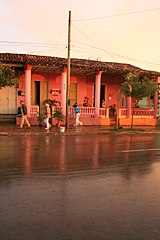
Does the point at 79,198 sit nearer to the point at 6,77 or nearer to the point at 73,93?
the point at 6,77

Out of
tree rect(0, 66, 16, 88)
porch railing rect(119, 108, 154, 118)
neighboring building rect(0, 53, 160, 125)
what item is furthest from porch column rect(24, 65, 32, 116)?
porch railing rect(119, 108, 154, 118)

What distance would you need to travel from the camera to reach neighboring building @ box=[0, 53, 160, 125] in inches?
766

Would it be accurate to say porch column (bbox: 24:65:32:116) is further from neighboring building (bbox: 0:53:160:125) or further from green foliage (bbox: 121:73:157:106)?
green foliage (bbox: 121:73:157:106)

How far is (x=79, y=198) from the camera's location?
4.81m

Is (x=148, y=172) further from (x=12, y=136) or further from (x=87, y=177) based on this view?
(x=12, y=136)

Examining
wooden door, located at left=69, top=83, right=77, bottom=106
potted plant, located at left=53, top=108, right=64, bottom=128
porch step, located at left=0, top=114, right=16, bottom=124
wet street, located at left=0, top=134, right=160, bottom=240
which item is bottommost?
wet street, located at left=0, top=134, right=160, bottom=240

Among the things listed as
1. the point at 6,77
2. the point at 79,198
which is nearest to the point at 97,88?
the point at 6,77

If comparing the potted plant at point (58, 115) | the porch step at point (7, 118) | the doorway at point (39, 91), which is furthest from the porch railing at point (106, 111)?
the doorway at point (39, 91)

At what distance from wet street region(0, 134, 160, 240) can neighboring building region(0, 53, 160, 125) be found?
12.0 meters

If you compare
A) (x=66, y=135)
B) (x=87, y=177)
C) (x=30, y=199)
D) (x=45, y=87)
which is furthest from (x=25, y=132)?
(x=30, y=199)

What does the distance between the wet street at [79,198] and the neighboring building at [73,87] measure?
11991mm

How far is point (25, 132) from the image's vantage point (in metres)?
15.8

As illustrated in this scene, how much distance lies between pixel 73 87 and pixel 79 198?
63.5 feet

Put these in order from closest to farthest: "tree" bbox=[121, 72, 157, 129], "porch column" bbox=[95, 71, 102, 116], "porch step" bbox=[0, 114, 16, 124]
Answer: "tree" bbox=[121, 72, 157, 129] → "porch column" bbox=[95, 71, 102, 116] → "porch step" bbox=[0, 114, 16, 124]
